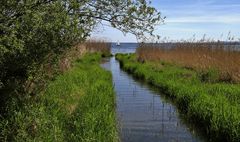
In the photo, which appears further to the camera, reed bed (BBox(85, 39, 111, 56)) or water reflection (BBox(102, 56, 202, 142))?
reed bed (BBox(85, 39, 111, 56))

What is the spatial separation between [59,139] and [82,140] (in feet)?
1.45

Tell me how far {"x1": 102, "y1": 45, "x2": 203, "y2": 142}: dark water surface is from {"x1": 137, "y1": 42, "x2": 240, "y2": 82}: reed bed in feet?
9.50

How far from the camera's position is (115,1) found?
31.4ft

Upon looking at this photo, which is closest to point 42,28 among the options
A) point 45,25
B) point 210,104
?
point 45,25

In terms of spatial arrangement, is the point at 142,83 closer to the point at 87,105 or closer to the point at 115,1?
the point at 87,105

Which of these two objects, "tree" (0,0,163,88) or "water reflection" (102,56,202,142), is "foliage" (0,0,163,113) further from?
"water reflection" (102,56,202,142)

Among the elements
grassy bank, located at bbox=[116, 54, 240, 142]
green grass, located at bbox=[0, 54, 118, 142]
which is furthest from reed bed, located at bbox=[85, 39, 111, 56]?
green grass, located at bbox=[0, 54, 118, 142]

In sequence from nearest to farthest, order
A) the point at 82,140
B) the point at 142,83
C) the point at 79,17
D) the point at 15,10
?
the point at 15,10
the point at 82,140
the point at 79,17
the point at 142,83

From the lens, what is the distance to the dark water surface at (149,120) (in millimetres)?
11133

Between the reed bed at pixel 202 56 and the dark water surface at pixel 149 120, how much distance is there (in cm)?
290

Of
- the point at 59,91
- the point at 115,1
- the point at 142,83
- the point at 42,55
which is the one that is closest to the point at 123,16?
the point at 115,1

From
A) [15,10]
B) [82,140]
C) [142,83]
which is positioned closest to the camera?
[15,10]

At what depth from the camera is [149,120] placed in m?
13.3

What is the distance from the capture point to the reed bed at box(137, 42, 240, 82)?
17.9 m
